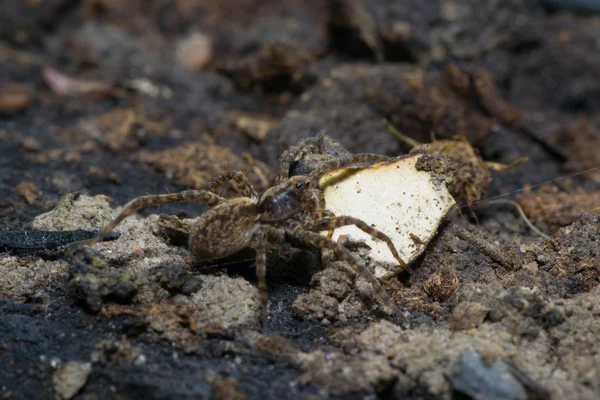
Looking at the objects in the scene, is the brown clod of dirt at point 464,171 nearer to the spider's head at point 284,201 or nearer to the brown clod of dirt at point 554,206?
the brown clod of dirt at point 554,206

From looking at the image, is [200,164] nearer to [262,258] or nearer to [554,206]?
[262,258]

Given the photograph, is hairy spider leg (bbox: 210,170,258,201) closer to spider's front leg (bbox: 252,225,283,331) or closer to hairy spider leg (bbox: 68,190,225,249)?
hairy spider leg (bbox: 68,190,225,249)

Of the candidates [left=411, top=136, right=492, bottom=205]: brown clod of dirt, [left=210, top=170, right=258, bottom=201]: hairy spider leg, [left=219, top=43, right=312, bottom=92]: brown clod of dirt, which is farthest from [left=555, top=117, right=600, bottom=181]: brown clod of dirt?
[left=210, top=170, right=258, bottom=201]: hairy spider leg

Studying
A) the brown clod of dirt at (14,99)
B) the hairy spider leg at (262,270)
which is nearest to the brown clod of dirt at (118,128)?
the brown clod of dirt at (14,99)

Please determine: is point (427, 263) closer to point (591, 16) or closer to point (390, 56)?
point (390, 56)

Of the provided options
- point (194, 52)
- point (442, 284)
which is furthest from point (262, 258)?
point (194, 52)

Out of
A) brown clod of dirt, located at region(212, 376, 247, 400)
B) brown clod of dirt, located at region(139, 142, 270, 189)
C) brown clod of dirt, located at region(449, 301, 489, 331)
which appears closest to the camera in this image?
brown clod of dirt, located at region(212, 376, 247, 400)

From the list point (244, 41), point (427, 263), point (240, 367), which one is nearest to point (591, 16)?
point (244, 41)
